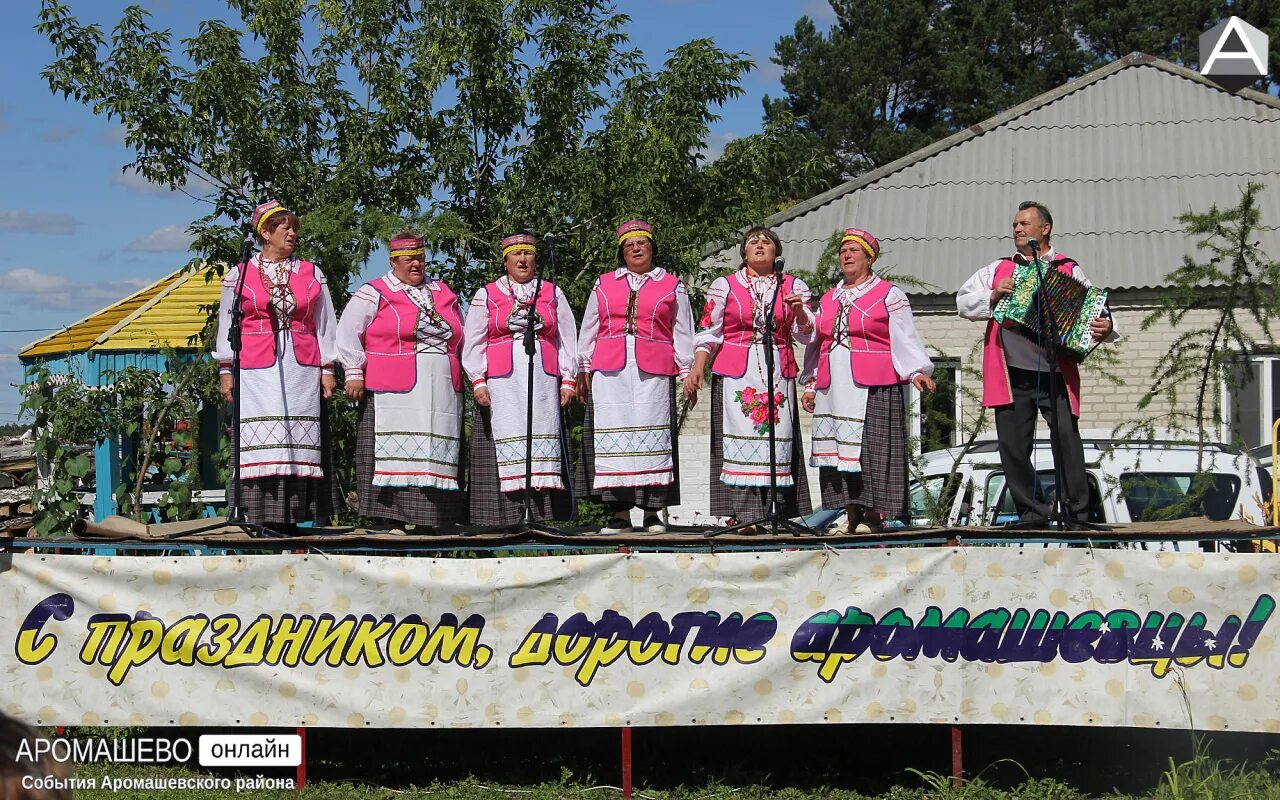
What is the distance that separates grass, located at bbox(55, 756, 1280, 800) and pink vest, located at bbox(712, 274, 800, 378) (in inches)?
77.9

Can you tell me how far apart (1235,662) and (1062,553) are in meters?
0.75

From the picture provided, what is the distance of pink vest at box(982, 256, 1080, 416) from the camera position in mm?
6285

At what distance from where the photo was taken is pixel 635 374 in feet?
21.9

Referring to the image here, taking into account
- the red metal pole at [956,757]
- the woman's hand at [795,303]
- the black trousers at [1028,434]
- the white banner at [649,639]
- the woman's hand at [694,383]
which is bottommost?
the red metal pole at [956,757]

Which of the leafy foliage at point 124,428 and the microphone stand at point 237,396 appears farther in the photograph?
the leafy foliage at point 124,428

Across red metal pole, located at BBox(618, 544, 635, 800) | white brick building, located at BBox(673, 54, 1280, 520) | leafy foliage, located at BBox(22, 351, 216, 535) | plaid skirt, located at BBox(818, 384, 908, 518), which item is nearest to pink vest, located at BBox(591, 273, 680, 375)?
plaid skirt, located at BBox(818, 384, 908, 518)

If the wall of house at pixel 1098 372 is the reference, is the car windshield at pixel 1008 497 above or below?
below

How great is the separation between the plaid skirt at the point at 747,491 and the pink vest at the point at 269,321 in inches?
77.5

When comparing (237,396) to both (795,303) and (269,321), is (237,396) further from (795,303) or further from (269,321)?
(795,303)

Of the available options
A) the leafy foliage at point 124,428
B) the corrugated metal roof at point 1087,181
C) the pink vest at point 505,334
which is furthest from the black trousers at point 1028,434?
the corrugated metal roof at point 1087,181

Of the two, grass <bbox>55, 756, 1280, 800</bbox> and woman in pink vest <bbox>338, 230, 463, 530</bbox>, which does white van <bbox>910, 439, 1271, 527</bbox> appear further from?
woman in pink vest <bbox>338, 230, 463, 530</bbox>

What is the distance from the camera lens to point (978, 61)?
96.7 feet

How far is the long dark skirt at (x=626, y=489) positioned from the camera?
675cm

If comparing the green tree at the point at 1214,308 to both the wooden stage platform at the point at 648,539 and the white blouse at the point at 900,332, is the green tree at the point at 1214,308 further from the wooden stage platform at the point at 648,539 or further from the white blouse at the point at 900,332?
the white blouse at the point at 900,332
